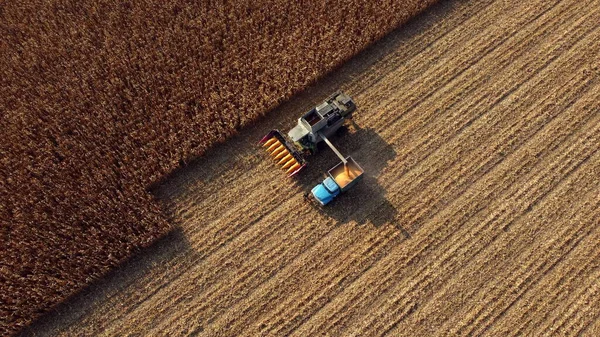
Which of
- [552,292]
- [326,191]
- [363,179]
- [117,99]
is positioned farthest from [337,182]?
[117,99]

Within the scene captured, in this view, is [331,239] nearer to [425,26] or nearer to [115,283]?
[115,283]

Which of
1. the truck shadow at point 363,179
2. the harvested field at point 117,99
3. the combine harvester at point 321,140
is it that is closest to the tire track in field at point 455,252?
the truck shadow at point 363,179

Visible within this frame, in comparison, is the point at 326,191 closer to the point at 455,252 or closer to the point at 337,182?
the point at 337,182

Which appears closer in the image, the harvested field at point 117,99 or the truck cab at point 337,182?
the harvested field at point 117,99

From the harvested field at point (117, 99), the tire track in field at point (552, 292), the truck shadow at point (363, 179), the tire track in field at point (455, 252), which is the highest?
the harvested field at point (117, 99)

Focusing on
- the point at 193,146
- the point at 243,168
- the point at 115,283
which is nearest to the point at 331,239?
the point at 243,168

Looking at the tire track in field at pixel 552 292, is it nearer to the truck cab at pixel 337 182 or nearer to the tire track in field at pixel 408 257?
the tire track in field at pixel 408 257

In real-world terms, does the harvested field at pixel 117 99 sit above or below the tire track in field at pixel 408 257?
above
